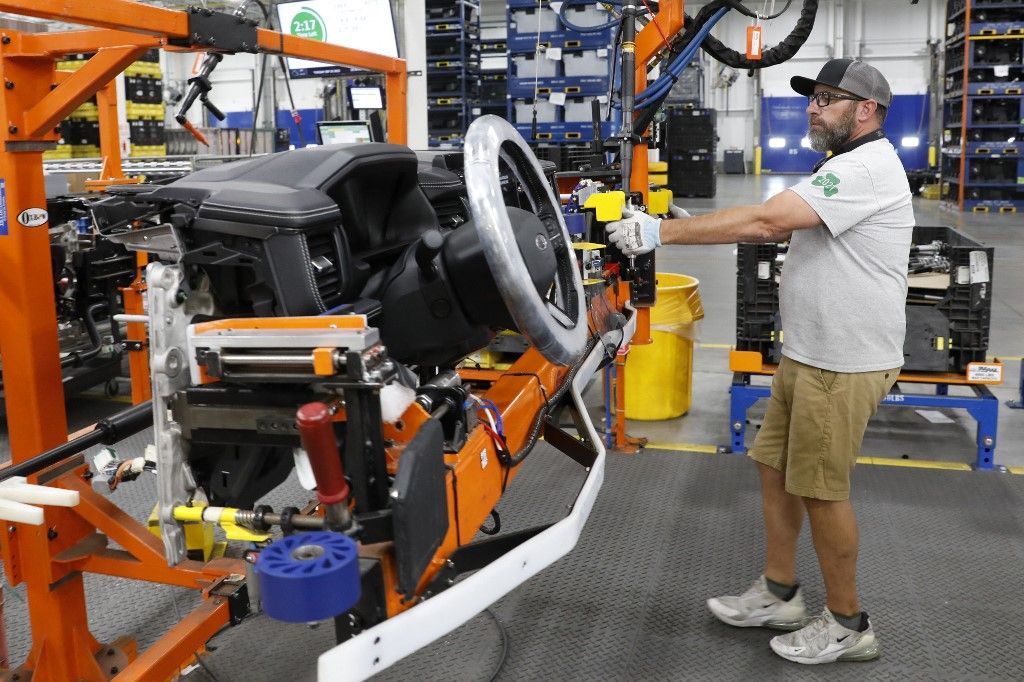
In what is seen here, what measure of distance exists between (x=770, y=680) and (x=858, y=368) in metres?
0.97

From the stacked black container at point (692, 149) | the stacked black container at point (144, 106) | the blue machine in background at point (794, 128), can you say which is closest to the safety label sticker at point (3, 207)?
the stacked black container at point (144, 106)

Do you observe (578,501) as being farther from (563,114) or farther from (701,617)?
(563,114)

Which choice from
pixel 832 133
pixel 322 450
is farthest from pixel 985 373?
pixel 322 450

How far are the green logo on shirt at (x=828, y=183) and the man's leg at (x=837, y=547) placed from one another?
921mm

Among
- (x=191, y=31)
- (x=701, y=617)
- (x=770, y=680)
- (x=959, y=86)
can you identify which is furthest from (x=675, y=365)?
(x=959, y=86)

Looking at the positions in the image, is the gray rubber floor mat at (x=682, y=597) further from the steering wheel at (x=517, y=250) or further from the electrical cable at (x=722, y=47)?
the electrical cable at (x=722, y=47)

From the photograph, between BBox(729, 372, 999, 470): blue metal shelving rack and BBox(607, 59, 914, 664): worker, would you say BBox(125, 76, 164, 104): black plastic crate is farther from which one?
BBox(607, 59, 914, 664): worker

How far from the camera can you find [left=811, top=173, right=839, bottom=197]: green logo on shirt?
254 cm

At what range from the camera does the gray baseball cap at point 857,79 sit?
2.64m

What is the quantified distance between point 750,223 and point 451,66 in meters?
12.3

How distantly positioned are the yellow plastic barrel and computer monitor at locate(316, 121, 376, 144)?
12.4 feet

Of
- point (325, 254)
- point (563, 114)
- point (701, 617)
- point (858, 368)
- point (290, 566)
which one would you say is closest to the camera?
point (290, 566)

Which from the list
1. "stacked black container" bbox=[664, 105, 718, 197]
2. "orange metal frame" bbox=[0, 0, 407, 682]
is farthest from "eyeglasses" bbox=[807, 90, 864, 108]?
"stacked black container" bbox=[664, 105, 718, 197]

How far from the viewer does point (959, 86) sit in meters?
15.5
